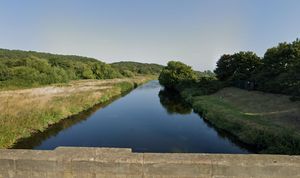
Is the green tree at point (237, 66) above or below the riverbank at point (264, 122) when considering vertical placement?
above

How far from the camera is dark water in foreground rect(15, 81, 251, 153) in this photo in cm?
1313

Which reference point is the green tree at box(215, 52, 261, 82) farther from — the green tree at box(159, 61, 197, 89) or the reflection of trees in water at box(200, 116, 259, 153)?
the reflection of trees in water at box(200, 116, 259, 153)

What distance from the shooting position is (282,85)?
75.5 feet

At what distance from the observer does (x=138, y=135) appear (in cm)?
1555

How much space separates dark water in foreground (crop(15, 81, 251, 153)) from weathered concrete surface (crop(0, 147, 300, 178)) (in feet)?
29.6

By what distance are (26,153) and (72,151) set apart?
0.81 m

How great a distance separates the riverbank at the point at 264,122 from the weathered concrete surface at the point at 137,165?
7357 mm

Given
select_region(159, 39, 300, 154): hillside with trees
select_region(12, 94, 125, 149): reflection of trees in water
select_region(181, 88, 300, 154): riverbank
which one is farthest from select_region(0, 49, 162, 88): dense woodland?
select_region(181, 88, 300, 154): riverbank

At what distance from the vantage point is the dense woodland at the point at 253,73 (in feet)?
72.0

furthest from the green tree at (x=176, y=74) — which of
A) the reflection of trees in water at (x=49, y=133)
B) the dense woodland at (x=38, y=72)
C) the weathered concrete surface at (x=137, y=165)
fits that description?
the weathered concrete surface at (x=137, y=165)

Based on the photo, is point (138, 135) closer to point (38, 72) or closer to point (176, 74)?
point (176, 74)

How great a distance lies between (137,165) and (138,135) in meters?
11.9

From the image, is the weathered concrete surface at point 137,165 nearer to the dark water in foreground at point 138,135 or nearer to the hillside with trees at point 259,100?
the hillside with trees at point 259,100

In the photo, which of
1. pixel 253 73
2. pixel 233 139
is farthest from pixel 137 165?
pixel 253 73
